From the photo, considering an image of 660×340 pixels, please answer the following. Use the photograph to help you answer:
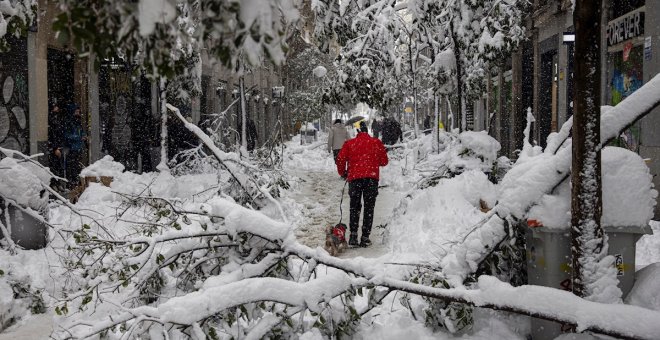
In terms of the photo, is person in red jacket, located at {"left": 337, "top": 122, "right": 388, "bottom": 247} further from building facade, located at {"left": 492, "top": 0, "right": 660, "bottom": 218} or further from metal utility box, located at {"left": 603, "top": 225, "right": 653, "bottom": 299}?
metal utility box, located at {"left": 603, "top": 225, "right": 653, "bottom": 299}

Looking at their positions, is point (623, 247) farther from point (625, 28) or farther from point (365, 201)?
point (625, 28)

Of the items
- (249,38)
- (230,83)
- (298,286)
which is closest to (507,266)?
(298,286)

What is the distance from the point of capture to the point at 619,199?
4031mm

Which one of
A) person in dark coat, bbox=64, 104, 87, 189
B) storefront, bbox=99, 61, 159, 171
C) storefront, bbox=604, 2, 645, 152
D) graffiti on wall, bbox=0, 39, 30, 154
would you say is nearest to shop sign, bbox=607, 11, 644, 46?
storefront, bbox=604, 2, 645, 152

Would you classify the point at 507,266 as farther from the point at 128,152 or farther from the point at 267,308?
the point at 128,152

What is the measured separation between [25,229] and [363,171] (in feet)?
15.0

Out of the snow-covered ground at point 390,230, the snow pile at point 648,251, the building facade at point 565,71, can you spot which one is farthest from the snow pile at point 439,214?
the building facade at point 565,71

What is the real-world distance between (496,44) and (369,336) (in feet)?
33.8

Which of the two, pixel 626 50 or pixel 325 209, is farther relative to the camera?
pixel 325 209

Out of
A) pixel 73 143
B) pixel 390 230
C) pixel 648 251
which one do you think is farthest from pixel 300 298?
pixel 73 143

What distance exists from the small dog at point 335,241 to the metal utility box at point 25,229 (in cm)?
349

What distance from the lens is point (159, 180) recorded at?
539 inches

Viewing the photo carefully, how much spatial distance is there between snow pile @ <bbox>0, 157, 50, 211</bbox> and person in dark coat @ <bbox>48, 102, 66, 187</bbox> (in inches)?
291

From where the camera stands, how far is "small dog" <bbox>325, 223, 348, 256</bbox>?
8758 mm
